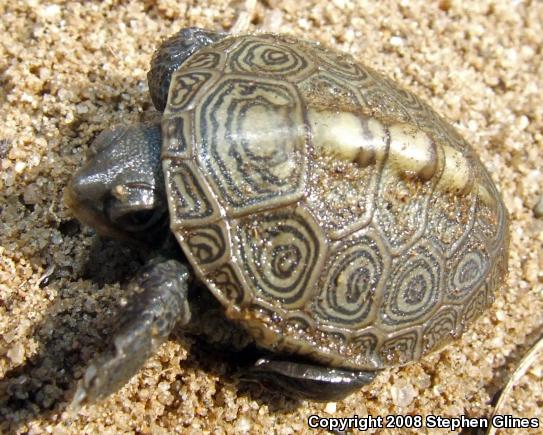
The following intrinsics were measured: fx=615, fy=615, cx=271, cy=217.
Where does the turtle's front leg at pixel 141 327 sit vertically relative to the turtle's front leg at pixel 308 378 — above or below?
above

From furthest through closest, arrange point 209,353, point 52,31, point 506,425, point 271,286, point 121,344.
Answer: point 52,31 → point 506,425 → point 209,353 → point 271,286 → point 121,344

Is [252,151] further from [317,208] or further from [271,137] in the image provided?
[317,208]

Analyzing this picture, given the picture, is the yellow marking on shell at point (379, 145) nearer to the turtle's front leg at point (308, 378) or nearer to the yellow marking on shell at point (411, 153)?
the yellow marking on shell at point (411, 153)

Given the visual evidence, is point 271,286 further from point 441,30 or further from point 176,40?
point 441,30

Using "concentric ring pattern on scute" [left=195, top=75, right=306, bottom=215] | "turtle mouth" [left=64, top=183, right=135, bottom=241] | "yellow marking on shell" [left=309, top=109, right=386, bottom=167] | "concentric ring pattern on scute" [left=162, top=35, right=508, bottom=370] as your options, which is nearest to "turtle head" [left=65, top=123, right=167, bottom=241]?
"turtle mouth" [left=64, top=183, right=135, bottom=241]

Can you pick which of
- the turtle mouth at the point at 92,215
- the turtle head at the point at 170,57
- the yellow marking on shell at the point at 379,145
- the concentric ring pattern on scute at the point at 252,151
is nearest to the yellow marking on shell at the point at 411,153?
the yellow marking on shell at the point at 379,145

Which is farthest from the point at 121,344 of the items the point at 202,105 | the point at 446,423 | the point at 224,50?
the point at 446,423

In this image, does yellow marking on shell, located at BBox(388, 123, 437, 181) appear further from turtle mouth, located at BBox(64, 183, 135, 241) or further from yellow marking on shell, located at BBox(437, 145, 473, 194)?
turtle mouth, located at BBox(64, 183, 135, 241)

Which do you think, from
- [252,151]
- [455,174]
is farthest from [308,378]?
[455,174]
